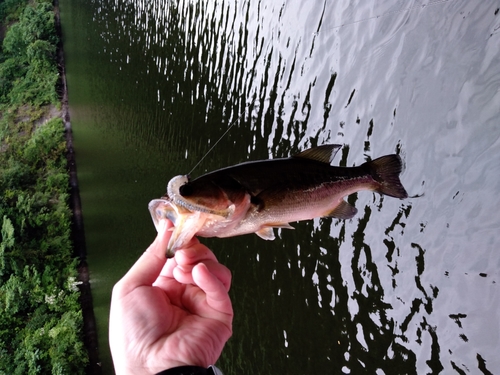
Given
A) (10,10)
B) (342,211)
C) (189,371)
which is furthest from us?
(10,10)

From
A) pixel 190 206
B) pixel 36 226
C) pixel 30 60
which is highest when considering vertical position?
pixel 190 206

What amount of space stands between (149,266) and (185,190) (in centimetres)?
60

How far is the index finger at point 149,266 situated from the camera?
2393mm

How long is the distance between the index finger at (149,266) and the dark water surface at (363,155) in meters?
3.23

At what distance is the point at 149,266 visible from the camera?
8.02ft

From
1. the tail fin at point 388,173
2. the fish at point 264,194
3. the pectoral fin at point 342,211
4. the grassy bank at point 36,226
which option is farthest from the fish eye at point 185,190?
the grassy bank at point 36,226

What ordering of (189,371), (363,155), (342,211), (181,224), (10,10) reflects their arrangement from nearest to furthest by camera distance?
(189,371) → (181,224) → (342,211) → (363,155) → (10,10)

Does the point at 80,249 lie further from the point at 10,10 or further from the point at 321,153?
the point at 10,10

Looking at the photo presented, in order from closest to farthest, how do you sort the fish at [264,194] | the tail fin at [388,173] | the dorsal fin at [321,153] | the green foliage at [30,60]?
1. the fish at [264,194]
2. the dorsal fin at [321,153]
3. the tail fin at [388,173]
4. the green foliage at [30,60]

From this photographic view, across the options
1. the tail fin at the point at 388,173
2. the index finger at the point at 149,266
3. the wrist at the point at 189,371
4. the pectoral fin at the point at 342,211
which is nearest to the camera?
the wrist at the point at 189,371

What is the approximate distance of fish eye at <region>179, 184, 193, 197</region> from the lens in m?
2.16

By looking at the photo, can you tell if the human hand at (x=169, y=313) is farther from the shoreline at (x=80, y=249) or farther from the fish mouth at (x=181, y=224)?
the shoreline at (x=80, y=249)

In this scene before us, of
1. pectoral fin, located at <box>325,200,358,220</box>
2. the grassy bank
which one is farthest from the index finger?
the grassy bank

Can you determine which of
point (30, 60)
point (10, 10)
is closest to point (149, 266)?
point (30, 60)
